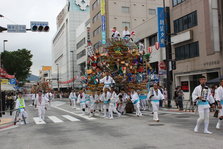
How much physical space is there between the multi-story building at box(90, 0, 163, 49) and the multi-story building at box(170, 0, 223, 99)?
58.1ft

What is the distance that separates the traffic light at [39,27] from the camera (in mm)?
15859

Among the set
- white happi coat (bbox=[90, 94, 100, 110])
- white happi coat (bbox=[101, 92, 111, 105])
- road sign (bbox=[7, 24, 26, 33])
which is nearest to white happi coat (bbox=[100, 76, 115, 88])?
white happi coat (bbox=[101, 92, 111, 105])

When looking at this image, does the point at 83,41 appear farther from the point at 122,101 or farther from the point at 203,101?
the point at 203,101

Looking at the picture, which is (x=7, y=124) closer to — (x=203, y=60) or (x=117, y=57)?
(x=117, y=57)

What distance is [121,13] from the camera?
5106cm

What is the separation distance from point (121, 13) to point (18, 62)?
85.1 feet

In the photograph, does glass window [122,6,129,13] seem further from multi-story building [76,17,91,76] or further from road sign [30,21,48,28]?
road sign [30,21,48,28]

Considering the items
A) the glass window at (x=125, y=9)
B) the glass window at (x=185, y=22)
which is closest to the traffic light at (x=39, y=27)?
the glass window at (x=185, y=22)

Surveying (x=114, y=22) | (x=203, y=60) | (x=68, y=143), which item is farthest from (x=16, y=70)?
(x=68, y=143)

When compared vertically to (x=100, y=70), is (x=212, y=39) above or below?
above

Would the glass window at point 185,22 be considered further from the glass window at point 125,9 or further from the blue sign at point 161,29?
the glass window at point 125,9

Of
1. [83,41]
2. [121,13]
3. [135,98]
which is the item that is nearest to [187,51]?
[135,98]

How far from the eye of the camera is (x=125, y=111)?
18.9 metres

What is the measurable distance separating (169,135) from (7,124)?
32.8 feet
